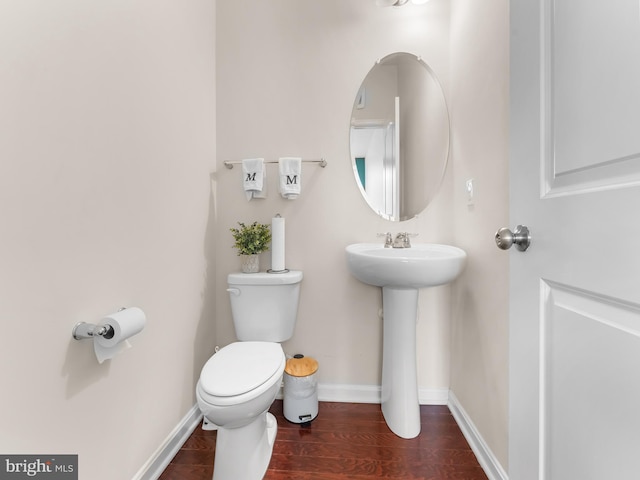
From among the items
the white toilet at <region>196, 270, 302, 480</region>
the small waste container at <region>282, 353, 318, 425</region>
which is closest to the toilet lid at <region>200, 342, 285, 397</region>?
the white toilet at <region>196, 270, 302, 480</region>

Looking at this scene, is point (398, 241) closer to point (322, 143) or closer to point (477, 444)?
point (322, 143)

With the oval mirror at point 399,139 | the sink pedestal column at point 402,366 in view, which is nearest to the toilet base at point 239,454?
the sink pedestal column at point 402,366

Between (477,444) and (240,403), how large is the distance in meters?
1.05

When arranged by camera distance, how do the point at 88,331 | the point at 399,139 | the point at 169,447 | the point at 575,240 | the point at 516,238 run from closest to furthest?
the point at 575,240 → the point at 516,238 → the point at 88,331 → the point at 169,447 → the point at 399,139

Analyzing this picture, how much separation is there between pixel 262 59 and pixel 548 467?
2003mm

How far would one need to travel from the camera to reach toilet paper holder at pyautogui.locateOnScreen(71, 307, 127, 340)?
817 millimetres

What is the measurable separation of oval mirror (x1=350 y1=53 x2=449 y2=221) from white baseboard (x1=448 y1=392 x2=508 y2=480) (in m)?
1.03

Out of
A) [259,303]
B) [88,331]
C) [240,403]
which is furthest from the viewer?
[259,303]

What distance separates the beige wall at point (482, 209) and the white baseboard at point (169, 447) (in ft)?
4.36

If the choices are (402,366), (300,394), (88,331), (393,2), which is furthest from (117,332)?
(393,2)

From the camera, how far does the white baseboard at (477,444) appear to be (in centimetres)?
109

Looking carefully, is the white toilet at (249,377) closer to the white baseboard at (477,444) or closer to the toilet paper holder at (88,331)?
the toilet paper holder at (88,331)

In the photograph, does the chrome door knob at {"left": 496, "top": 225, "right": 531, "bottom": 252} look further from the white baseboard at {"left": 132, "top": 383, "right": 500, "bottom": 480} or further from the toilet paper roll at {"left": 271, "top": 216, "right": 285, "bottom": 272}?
the toilet paper roll at {"left": 271, "top": 216, "right": 285, "bottom": 272}

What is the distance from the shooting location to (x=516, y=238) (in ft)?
2.14
